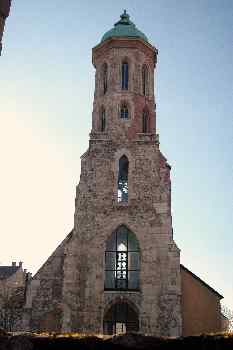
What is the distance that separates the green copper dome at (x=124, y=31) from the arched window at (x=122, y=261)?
40.3 ft

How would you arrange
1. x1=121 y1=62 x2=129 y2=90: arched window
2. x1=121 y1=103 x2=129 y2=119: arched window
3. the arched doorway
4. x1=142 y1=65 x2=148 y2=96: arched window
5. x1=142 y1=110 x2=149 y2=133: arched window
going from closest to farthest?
the arched doorway
x1=121 y1=103 x2=129 y2=119: arched window
x1=142 y1=110 x2=149 y2=133: arched window
x1=121 y1=62 x2=129 y2=90: arched window
x1=142 y1=65 x2=148 y2=96: arched window

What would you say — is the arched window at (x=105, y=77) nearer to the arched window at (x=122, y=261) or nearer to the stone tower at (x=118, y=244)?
the stone tower at (x=118, y=244)

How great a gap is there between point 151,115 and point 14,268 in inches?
1316

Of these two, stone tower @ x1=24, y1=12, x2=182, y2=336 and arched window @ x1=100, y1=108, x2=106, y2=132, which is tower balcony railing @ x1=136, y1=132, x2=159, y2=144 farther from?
arched window @ x1=100, y1=108, x2=106, y2=132

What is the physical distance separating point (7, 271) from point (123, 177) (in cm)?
3246

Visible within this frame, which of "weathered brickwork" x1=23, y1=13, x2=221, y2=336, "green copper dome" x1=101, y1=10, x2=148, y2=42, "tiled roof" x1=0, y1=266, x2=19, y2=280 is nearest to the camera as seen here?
"weathered brickwork" x1=23, y1=13, x2=221, y2=336

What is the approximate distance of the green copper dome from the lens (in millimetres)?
25664

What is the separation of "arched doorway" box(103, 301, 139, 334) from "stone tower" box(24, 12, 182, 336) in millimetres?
45

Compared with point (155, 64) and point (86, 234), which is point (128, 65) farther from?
point (86, 234)

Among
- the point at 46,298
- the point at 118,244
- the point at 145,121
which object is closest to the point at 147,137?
the point at 145,121

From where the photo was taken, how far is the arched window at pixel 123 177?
72.9 ft

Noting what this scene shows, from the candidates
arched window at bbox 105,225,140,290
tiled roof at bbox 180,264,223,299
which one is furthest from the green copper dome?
tiled roof at bbox 180,264,223,299

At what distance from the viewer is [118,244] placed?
20.6 meters

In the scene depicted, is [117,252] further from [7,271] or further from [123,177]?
[7,271]
